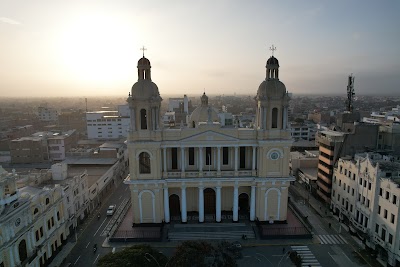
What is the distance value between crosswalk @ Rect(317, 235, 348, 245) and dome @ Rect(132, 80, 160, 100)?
31.2 meters

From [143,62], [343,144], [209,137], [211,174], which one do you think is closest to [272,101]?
[209,137]

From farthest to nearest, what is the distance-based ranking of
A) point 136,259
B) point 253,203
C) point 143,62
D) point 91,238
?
point 253,203
point 143,62
point 91,238
point 136,259

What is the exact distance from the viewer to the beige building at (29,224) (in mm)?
29734

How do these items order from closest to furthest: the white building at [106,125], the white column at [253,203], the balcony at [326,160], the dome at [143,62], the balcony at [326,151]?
1. the dome at [143,62]
2. the white column at [253,203]
3. the balcony at [326,151]
4. the balcony at [326,160]
5. the white building at [106,125]

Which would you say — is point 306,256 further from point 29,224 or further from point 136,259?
point 29,224

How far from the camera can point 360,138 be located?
169 ft

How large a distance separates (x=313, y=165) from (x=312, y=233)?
2620 centimetres

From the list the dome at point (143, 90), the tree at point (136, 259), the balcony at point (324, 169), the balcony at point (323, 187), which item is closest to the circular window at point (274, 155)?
the balcony at point (324, 169)

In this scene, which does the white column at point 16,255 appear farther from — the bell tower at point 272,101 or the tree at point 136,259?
the bell tower at point 272,101

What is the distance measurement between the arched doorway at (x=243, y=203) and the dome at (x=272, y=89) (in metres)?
16.2

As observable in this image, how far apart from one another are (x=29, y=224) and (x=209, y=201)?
25.0m

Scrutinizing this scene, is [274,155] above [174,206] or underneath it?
above

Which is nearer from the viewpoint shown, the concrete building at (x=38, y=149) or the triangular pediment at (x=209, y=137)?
the triangular pediment at (x=209, y=137)

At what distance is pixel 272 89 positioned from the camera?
42.8 meters
